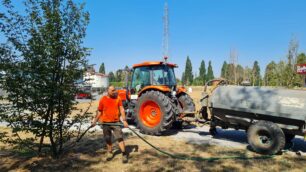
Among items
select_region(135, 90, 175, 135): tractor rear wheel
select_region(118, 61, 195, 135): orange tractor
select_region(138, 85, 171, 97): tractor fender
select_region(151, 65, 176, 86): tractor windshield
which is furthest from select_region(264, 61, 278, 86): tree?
select_region(135, 90, 175, 135): tractor rear wheel

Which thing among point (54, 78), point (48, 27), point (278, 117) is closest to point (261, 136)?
point (278, 117)

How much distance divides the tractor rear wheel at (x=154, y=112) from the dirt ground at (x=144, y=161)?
5.21 feet

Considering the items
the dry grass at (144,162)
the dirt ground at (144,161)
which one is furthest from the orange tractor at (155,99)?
the dry grass at (144,162)

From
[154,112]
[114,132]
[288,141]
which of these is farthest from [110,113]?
[288,141]

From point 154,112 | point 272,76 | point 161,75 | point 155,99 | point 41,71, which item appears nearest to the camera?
point 41,71

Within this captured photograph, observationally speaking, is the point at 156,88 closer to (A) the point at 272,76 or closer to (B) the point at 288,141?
(B) the point at 288,141

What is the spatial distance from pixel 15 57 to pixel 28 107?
3.73ft

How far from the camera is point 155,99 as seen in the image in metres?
10.4

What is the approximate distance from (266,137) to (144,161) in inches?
131

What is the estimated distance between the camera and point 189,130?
11414mm

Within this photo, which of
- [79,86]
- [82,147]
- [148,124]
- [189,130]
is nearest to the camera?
[79,86]

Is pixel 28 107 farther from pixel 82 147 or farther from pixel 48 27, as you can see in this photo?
pixel 82 147

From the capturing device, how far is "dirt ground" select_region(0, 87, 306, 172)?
666 centimetres

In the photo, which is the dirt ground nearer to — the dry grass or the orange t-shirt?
the dry grass
